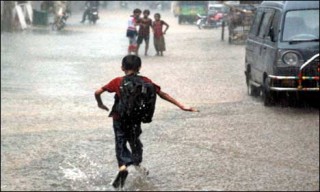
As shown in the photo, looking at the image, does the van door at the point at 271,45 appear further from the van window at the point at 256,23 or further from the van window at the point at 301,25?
the van window at the point at 256,23

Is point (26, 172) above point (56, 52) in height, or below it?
above

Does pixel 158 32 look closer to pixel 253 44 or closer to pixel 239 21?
pixel 239 21

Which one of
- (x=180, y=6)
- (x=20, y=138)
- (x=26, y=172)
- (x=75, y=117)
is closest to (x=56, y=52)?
(x=75, y=117)

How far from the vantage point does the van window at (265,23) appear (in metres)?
12.8

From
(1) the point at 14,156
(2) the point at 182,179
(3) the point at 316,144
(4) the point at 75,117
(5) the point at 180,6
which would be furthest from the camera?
(5) the point at 180,6

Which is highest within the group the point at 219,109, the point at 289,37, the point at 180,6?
the point at 289,37

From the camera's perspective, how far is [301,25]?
12078mm

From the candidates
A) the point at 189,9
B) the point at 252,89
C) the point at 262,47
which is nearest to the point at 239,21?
the point at 252,89

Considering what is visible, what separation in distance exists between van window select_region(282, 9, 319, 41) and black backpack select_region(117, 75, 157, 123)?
296 inches

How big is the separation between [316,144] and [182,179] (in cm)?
250

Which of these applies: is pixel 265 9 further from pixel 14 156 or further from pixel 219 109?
pixel 14 156

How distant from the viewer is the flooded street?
7301 mm

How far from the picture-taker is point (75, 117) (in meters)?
11.2

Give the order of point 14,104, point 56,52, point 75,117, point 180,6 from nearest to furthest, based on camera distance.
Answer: point 75,117 < point 14,104 < point 56,52 < point 180,6
